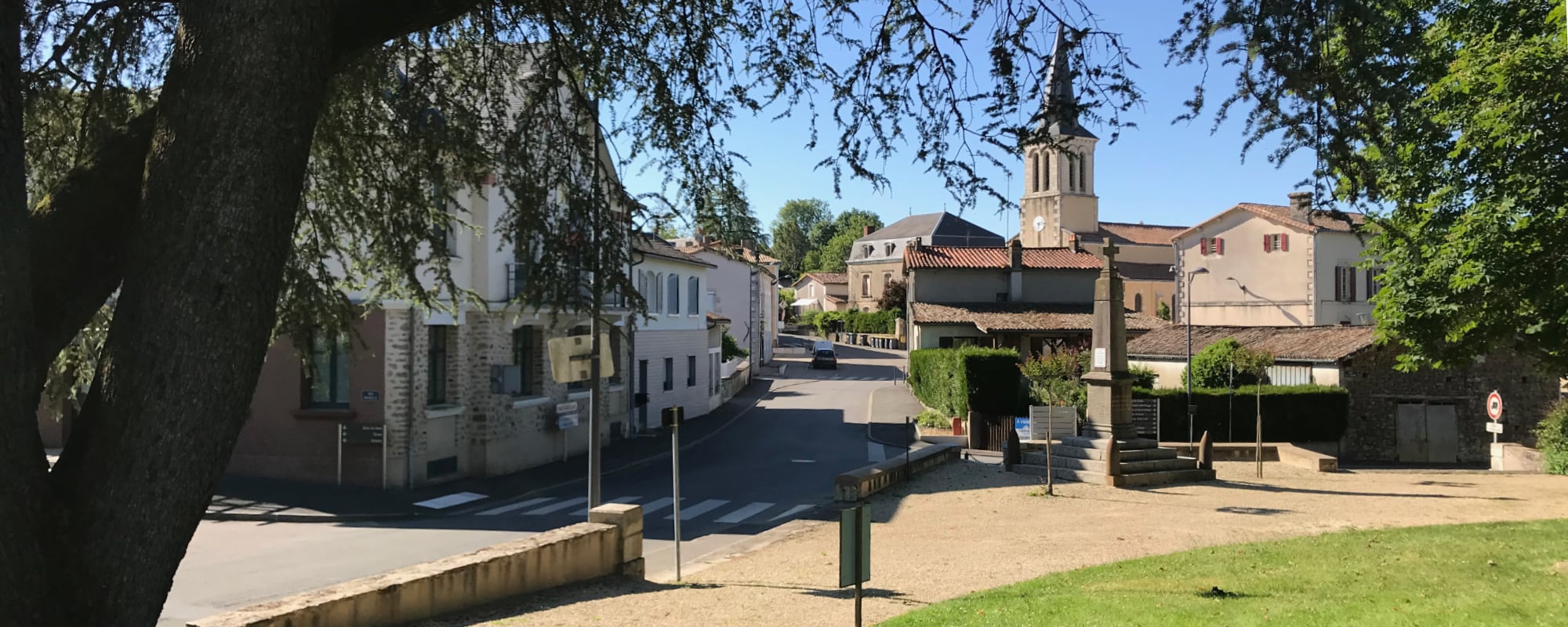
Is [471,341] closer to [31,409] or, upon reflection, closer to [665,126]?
[665,126]

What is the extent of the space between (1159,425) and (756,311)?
32814 millimetres

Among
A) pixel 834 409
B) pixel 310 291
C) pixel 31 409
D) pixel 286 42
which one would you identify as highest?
pixel 286 42

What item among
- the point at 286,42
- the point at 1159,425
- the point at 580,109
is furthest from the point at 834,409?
the point at 286,42

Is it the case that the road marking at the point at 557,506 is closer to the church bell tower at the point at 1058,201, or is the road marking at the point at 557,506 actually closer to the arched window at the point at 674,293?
the arched window at the point at 674,293

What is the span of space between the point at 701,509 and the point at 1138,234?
274ft

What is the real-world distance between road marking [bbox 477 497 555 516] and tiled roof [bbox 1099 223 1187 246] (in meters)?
76.8

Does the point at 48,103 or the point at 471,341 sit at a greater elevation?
the point at 48,103

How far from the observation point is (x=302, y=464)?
20.4 meters

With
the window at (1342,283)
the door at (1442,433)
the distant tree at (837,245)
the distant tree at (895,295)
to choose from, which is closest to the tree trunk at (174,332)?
the door at (1442,433)

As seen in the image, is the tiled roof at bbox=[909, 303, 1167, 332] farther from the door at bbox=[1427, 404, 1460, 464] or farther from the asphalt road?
the asphalt road

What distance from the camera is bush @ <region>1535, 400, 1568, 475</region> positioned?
22.7m

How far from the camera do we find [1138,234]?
93.2 metres

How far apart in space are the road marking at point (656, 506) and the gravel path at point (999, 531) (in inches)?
125

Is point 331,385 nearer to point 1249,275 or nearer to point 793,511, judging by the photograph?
point 793,511
